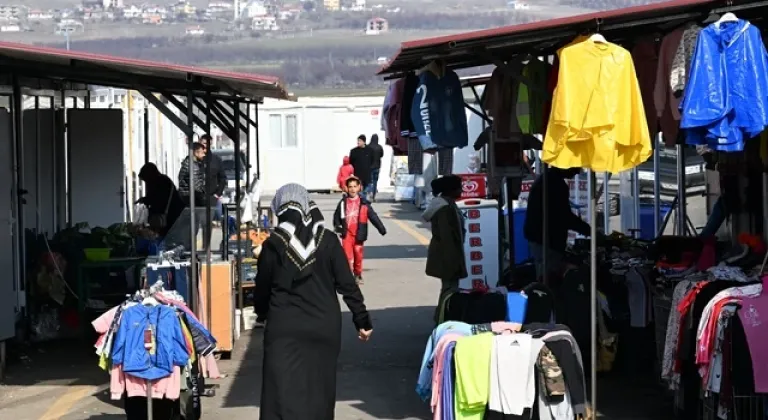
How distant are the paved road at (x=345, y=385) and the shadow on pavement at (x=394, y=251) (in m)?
6.07

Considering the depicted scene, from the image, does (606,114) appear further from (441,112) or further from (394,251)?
(394,251)

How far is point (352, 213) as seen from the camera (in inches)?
745

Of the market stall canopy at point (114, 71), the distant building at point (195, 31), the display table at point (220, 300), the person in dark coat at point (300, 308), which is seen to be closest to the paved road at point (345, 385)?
the display table at point (220, 300)

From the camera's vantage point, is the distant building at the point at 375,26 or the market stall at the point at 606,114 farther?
the distant building at the point at 375,26

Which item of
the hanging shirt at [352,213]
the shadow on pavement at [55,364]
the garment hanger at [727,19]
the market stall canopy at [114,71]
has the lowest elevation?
the shadow on pavement at [55,364]

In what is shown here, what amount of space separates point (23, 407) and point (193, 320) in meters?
2.41

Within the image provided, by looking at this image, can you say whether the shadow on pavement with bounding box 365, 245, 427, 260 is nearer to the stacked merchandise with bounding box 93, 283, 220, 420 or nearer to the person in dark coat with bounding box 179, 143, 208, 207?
the person in dark coat with bounding box 179, 143, 208, 207

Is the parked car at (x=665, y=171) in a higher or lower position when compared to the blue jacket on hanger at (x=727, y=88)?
lower

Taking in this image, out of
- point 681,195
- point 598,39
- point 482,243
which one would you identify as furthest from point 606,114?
point 482,243

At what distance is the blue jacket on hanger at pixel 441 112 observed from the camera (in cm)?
1193

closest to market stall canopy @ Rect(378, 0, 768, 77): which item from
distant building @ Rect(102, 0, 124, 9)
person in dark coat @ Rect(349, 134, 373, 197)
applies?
person in dark coat @ Rect(349, 134, 373, 197)

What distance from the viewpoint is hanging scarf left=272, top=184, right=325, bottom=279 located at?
8.38 m

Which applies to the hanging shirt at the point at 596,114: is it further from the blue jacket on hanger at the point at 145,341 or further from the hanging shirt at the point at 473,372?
the blue jacket on hanger at the point at 145,341

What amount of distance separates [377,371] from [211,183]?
3.61 metres
